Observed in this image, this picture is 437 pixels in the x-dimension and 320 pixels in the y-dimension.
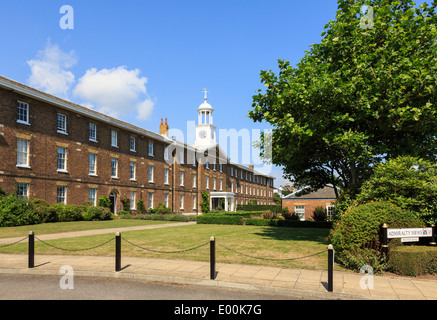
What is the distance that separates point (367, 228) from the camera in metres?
9.57

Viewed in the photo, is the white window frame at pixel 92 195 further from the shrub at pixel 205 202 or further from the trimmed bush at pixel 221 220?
the shrub at pixel 205 202

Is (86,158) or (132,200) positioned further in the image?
(132,200)

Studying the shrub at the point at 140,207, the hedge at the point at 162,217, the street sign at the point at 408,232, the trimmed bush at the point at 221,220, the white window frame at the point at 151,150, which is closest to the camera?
the street sign at the point at 408,232

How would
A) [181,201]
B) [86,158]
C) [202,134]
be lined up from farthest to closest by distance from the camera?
[202,134] < [181,201] < [86,158]

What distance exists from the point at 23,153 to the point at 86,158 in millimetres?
6041

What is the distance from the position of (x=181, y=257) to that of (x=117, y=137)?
2502 cm

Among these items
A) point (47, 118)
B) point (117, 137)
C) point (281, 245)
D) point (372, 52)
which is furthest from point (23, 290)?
point (117, 137)

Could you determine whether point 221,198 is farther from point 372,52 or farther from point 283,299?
point 283,299

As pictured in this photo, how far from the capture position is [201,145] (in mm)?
54625

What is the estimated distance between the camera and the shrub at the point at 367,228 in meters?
9.55

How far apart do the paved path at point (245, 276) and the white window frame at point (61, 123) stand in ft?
58.4

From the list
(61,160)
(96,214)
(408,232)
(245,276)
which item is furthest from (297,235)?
(61,160)

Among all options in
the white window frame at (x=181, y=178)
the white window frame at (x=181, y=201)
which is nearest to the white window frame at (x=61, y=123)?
the white window frame at (x=181, y=178)

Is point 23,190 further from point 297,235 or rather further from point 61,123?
point 297,235
